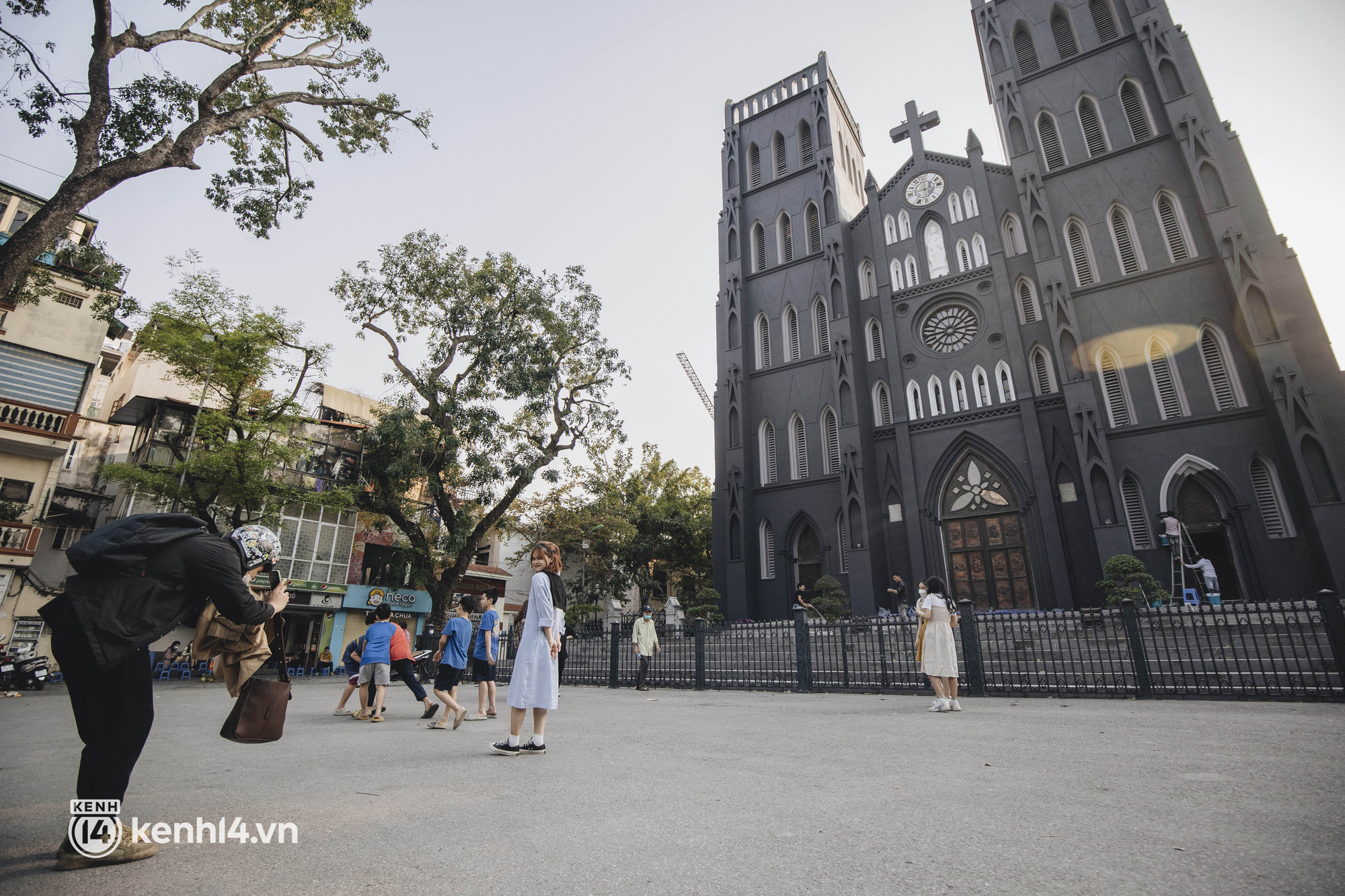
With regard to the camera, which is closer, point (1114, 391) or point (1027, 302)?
point (1114, 391)

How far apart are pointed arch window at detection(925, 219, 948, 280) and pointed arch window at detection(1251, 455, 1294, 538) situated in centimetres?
1112

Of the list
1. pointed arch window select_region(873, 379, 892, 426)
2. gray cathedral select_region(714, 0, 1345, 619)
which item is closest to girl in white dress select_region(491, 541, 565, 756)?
gray cathedral select_region(714, 0, 1345, 619)

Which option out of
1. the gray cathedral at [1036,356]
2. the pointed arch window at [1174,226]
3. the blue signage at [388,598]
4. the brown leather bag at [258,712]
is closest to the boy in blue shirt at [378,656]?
the brown leather bag at [258,712]

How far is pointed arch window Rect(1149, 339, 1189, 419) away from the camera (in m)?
18.0

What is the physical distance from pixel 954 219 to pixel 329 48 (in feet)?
69.3

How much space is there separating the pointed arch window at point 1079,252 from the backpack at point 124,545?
2387 cm

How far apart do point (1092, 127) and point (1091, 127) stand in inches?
0.9

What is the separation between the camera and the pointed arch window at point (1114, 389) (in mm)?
18641

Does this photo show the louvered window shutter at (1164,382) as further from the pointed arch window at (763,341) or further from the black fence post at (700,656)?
the black fence post at (700,656)

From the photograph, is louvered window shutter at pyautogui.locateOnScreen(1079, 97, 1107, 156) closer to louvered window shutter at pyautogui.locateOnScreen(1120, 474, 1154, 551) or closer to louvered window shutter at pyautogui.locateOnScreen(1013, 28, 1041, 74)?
louvered window shutter at pyautogui.locateOnScreen(1013, 28, 1041, 74)

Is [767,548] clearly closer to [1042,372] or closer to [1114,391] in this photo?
[1042,372]

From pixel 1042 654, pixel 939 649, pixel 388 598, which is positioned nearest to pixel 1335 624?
pixel 1042 654

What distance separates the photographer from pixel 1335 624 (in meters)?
7.59

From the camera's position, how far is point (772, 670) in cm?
1184
